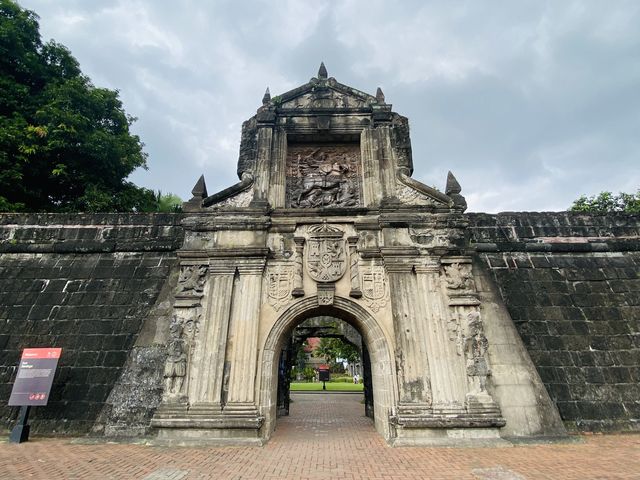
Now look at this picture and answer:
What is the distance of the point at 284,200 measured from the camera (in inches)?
363

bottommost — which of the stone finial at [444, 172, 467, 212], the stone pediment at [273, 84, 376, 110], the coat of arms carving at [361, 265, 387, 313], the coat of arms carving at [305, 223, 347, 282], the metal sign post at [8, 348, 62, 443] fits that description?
the metal sign post at [8, 348, 62, 443]

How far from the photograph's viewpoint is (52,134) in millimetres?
14383

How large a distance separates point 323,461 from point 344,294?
11.1 feet

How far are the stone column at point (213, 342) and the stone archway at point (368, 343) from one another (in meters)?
0.95

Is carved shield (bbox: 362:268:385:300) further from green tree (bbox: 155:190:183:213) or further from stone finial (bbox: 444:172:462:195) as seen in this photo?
green tree (bbox: 155:190:183:213)

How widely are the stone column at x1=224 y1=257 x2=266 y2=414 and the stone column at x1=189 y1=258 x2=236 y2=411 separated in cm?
18

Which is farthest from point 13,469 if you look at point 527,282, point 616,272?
point 616,272

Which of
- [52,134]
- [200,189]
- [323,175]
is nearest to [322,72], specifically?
[323,175]

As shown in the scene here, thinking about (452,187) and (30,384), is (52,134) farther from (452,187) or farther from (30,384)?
(452,187)

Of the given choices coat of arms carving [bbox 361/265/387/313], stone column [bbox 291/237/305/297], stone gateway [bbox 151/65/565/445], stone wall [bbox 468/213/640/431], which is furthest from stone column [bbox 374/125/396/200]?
stone wall [bbox 468/213/640/431]

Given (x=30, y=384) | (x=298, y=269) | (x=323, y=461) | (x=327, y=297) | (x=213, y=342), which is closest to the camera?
(x=323, y=461)

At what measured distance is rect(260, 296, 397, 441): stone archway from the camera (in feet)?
24.5

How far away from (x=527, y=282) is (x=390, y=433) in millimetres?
5806

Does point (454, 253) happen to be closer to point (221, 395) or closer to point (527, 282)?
point (527, 282)
